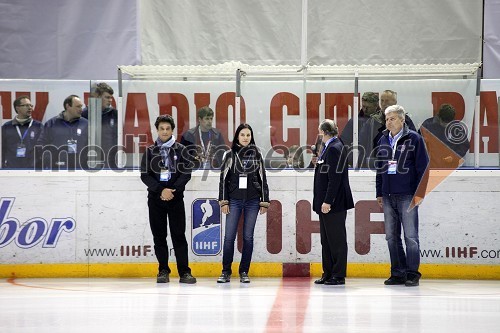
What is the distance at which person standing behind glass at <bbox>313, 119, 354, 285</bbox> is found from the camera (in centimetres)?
962

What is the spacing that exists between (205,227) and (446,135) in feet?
10.7

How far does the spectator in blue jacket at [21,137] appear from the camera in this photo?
420 inches

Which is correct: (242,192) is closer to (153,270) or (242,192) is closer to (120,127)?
(153,270)

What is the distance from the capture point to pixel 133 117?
35.0 ft

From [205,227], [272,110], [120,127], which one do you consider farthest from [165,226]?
[272,110]

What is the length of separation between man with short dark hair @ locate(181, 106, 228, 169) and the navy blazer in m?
1.46

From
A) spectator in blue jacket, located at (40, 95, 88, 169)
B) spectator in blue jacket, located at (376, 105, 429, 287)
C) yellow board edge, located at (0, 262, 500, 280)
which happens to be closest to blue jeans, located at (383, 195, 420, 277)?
spectator in blue jacket, located at (376, 105, 429, 287)

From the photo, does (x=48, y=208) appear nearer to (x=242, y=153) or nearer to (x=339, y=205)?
(x=242, y=153)

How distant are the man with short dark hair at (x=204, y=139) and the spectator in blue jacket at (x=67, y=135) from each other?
130cm

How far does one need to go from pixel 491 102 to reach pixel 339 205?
8.32 feet

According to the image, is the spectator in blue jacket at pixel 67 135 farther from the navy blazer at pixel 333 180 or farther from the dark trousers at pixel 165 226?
the navy blazer at pixel 333 180

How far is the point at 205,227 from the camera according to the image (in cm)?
1080

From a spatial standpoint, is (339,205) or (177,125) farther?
(177,125)

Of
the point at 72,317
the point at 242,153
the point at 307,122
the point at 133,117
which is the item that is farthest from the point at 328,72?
the point at 72,317
